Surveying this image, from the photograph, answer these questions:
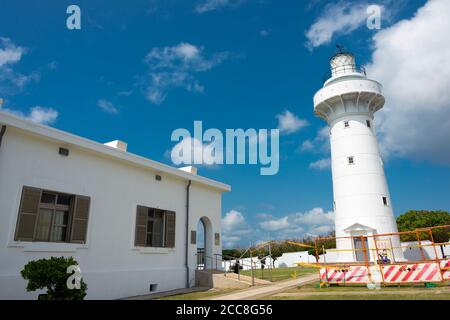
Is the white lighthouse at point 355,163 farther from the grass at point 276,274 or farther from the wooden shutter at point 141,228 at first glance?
the wooden shutter at point 141,228

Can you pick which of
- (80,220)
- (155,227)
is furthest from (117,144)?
(155,227)

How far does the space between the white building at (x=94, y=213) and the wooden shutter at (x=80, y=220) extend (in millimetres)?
28

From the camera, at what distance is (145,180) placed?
12125mm

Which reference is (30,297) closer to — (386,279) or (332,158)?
(386,279)

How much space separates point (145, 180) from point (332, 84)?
46.5ft

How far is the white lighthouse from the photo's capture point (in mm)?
18078

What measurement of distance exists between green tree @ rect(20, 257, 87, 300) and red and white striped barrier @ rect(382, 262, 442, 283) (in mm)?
9380

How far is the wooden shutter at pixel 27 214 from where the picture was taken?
8.11 m

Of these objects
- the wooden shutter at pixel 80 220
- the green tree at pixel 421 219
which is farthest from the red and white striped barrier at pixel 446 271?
the green tree at pixel 421 219

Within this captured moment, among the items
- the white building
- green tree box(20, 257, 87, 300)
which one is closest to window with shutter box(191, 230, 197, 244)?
the white building

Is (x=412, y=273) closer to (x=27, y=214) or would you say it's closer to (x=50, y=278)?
(x=50, y=278)

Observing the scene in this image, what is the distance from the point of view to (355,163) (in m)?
19.1

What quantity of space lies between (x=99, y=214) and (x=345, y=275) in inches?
341

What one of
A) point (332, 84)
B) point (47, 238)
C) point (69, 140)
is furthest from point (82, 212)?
point (332, 84)
